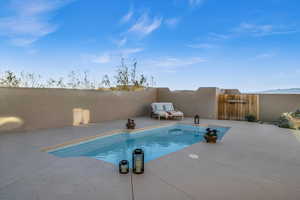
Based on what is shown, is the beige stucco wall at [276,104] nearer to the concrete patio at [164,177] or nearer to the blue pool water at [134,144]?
the blue pool water at [134,144]

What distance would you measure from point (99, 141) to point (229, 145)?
3.55 metres

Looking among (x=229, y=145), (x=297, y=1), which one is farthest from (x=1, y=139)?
(x=297, y=1)

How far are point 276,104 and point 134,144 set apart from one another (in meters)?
7.22

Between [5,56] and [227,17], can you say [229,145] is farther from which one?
[5,56]

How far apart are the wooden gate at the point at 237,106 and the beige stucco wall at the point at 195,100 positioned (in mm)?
420

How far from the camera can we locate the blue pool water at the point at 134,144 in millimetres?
3674

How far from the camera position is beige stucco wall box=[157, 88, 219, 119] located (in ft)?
27.9

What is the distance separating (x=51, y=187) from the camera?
1.95 metres

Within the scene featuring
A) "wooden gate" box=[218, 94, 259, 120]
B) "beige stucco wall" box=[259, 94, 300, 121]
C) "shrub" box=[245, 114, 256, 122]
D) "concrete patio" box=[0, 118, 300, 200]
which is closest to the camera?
"concrete patio" box=[0, 118, 300, 200]

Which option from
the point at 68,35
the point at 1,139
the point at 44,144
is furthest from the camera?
the point at 68,35

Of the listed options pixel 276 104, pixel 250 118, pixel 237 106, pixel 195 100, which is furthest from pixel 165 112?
pixel 276 104

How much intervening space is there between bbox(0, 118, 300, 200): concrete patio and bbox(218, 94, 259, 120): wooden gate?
4861 millimetres

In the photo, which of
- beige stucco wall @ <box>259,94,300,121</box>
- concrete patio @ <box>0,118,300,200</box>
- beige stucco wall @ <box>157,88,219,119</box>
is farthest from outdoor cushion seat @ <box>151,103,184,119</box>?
concrete patio @ <box>0,118,300,200</box>

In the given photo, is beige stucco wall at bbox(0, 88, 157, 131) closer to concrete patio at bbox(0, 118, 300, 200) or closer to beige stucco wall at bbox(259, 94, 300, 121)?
concrete patio at bbox(0, 118, 300, 200)
